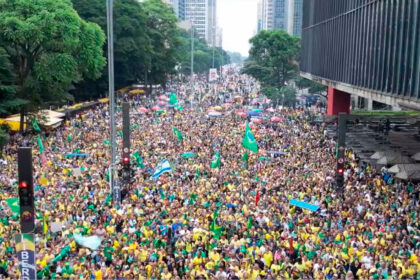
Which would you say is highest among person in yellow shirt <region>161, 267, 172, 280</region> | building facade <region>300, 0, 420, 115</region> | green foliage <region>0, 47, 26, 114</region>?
building facade <region>300, 0, 420, 115</region>

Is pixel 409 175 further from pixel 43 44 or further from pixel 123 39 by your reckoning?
pixel 123 39

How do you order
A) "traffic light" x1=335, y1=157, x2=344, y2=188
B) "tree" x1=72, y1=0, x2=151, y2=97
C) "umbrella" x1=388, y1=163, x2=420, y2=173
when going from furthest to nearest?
1. "tree" x1=72, y1=0, x2=151, y2=97
2. "traffic light" x1=335, y1=157, x2=344, y2=188
3. "umbrella" x1=388, y1=163, x2=420, y2=173

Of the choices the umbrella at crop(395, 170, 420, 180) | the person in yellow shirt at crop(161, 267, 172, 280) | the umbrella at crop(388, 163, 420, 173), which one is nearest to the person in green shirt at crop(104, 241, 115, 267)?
the person in yellow shirt at crop(161, 267, 172, 280)

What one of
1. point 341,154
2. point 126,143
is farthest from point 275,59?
point 126,143

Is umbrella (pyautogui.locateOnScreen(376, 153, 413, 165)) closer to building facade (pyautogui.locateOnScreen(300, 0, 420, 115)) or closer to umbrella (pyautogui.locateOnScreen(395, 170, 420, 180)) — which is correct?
umbrella (pyautogui.locateOnScreen(395, 170, 420, 180))

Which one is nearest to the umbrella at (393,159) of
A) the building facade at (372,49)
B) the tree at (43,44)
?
the building facade at (372,49)

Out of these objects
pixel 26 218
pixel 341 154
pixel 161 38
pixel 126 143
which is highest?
pixel 161 38

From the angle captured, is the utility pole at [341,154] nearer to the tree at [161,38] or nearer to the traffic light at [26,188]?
the traffic light at [26,188]

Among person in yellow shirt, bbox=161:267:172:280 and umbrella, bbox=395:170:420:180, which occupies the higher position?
umbrella, bbox=395:170:420:180

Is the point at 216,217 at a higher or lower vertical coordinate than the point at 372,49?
lower
